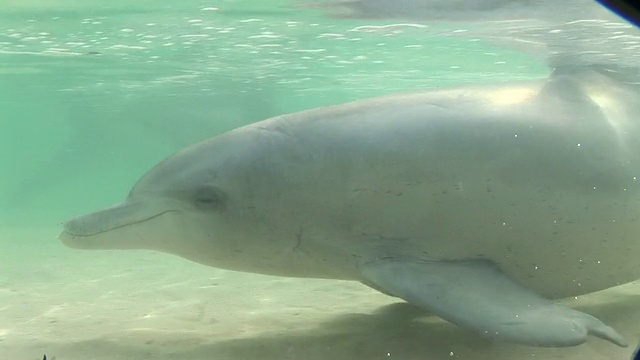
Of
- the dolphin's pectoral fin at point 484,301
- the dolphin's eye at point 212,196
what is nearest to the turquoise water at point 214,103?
the dolphin's pectoral fin at point 484,301

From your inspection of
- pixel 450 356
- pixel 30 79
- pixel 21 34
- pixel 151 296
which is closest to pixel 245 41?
pixel 21 34

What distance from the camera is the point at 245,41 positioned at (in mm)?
16547

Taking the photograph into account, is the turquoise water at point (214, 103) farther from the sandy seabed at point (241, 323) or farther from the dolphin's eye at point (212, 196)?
the dolphin's eye at point (212, 196)

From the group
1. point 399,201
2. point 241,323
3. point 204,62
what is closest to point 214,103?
point 204,62

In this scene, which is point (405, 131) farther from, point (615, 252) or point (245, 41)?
point (245, 41)

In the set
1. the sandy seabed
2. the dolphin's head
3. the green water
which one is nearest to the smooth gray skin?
the dolphin's head

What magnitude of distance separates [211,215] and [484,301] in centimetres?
224

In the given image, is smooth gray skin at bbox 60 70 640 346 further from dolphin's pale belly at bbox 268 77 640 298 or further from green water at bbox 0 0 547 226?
green water at bbox 0 0 547 226

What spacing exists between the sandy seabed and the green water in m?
6.09

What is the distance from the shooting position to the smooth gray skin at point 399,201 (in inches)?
200

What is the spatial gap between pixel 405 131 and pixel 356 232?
94 centimetres

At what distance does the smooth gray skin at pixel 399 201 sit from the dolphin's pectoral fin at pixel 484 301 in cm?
3

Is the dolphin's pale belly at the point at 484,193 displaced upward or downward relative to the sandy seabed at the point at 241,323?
upward

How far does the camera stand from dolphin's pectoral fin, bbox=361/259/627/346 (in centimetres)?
414
